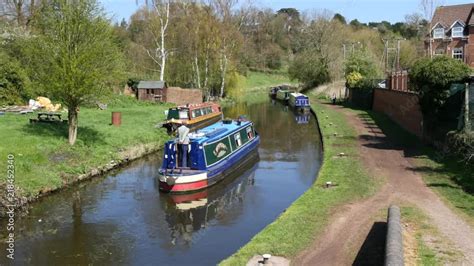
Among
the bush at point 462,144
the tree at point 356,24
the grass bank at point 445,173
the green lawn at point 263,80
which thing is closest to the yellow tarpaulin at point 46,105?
the grass bank at point 445,173

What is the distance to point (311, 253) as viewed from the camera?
9.16 m

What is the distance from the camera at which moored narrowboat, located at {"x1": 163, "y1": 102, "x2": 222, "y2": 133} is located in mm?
26531

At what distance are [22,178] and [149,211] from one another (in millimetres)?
3728

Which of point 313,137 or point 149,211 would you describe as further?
point 313,137

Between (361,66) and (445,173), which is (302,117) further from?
(445,173)

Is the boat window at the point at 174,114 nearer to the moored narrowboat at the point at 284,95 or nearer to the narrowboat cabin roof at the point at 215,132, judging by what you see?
the narrowboat cabin roof at the point at 215,132

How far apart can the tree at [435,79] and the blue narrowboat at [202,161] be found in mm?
7251

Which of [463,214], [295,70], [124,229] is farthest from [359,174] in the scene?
[295,70]

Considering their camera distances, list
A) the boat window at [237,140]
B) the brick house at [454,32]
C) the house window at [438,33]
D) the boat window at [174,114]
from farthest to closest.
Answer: the house window at [438,33] < the brick house at [454,32] < the boat window at [174,114] < the boat window at [237,140]

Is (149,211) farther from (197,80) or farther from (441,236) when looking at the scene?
(197,80)

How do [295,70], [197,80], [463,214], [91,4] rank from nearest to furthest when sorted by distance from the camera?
[463,214] → [91,4] → [197,80] → [295,70]

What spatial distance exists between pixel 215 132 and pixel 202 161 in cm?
286

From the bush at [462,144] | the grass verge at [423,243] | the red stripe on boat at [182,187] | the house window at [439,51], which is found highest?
the house window at [439,51]

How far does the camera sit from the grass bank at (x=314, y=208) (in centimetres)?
942
